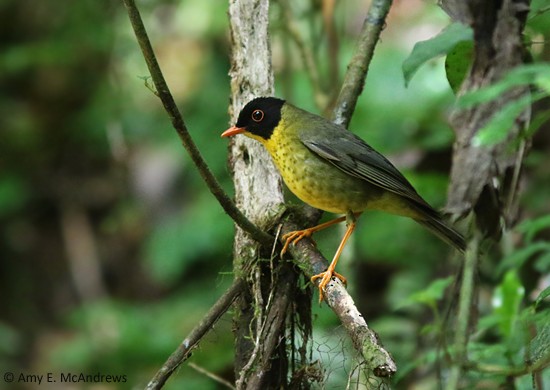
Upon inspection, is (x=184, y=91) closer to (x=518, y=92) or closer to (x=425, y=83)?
(x=425, y=83)

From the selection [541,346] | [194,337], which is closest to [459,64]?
[541,346]

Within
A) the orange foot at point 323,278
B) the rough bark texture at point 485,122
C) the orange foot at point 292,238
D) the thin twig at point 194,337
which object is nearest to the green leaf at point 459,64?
the rough bark texture at point 485,122

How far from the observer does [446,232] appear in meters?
3.94

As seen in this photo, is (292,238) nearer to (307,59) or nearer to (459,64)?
(459,64)

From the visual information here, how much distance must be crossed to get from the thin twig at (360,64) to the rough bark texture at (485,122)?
1.53 ft

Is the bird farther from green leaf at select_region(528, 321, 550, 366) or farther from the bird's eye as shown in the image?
green leaf at select_region(528, 321, 550, 366)

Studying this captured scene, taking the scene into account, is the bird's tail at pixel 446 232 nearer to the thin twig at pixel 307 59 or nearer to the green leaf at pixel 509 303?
the green leaf at pixel 509 303

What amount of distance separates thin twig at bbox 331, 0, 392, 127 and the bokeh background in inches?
66.4

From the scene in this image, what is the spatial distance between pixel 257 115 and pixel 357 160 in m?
0.58

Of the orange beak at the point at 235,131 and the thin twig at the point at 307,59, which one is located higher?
the thin twig at the point at 307,59

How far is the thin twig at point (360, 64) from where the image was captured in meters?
3.84

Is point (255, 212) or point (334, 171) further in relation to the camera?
point (334, 171)

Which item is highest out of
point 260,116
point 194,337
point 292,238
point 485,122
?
point 260,116

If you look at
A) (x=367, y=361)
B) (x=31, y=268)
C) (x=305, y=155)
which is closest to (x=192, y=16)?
(x=31, y=268)
